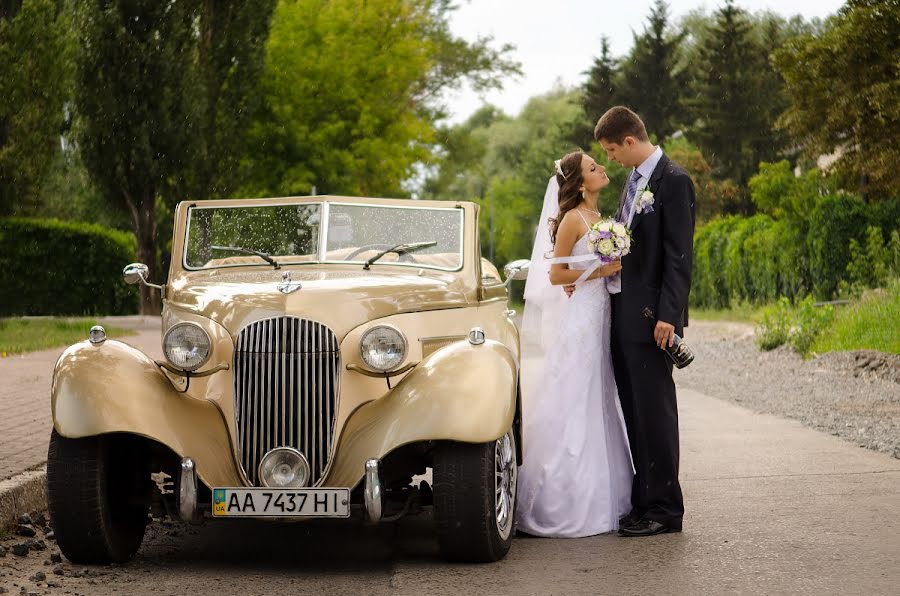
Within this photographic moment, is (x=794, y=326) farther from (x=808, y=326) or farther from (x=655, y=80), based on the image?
(x=655, y=80)

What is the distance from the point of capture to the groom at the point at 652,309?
21.8 feet

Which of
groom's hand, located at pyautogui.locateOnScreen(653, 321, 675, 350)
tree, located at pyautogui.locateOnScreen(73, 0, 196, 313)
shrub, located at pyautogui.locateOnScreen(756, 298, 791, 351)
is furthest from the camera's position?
tree, located at pyautogui.locateOnScreen(73, 0, 196, 313)

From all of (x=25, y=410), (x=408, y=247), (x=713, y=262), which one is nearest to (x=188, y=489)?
(x=408, y=247)

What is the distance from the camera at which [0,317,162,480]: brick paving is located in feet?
26.9

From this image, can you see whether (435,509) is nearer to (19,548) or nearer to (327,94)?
(19,548)

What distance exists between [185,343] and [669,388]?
249 centimetres

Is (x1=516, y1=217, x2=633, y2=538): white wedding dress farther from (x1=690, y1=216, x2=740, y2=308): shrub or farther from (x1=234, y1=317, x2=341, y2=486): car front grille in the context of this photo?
(x1=690, y1=216, x2=740, y2=308): shrub

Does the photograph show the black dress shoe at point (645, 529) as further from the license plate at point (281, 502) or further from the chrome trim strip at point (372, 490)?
the license plate at point (281, 502)

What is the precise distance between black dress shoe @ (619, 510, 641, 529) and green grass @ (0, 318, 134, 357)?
42.7ft

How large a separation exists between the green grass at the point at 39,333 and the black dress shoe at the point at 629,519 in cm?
1302

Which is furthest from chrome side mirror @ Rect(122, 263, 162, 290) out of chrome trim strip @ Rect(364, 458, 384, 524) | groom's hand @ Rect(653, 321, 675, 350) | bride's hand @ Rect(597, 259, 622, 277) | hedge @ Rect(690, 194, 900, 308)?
hedge @ Rect(690, 194, 900, 308)

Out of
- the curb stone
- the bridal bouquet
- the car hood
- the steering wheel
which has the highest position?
the bridal bouquet

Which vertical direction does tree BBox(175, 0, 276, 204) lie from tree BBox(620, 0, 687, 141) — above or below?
below

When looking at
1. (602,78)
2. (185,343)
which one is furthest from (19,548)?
(602,78)
